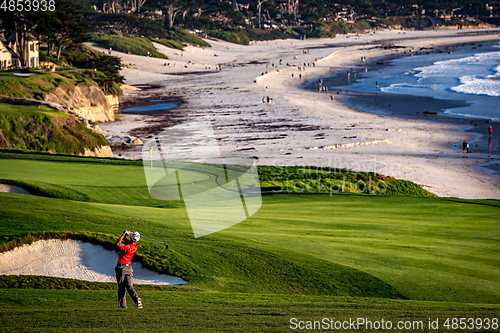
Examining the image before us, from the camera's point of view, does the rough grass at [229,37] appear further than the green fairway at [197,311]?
Yes

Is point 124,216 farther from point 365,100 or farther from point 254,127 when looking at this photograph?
point 365,100

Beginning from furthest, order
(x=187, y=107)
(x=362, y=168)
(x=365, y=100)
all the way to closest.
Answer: (x=365, y=100) < (x=187, y=107) < (x=362, y=168)

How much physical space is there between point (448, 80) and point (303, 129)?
4804cm

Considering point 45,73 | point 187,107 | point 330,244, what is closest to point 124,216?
point 330,244

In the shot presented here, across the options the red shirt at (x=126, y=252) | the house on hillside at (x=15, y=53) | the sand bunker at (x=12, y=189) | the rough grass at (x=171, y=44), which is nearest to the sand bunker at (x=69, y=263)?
the red shirt at (x=126, y=252)

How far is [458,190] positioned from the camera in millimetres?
32375

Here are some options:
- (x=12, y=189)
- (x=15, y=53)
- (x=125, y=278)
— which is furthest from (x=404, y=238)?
(x=15, y=53)

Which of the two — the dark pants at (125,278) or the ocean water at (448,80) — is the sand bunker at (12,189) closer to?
the dark pants at (125,278)

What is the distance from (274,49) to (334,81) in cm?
7040

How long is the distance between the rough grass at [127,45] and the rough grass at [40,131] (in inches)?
3116

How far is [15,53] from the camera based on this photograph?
62.0 metres

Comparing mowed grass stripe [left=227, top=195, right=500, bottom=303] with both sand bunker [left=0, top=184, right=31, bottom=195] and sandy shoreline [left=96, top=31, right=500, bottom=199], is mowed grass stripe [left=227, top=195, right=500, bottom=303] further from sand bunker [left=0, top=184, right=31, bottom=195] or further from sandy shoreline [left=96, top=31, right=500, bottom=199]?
sandy shoreline [left=96, top=31, right=500, bottom=199]

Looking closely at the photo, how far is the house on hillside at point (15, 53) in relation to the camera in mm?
61213

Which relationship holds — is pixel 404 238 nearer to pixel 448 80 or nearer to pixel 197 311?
pixel 197 311
